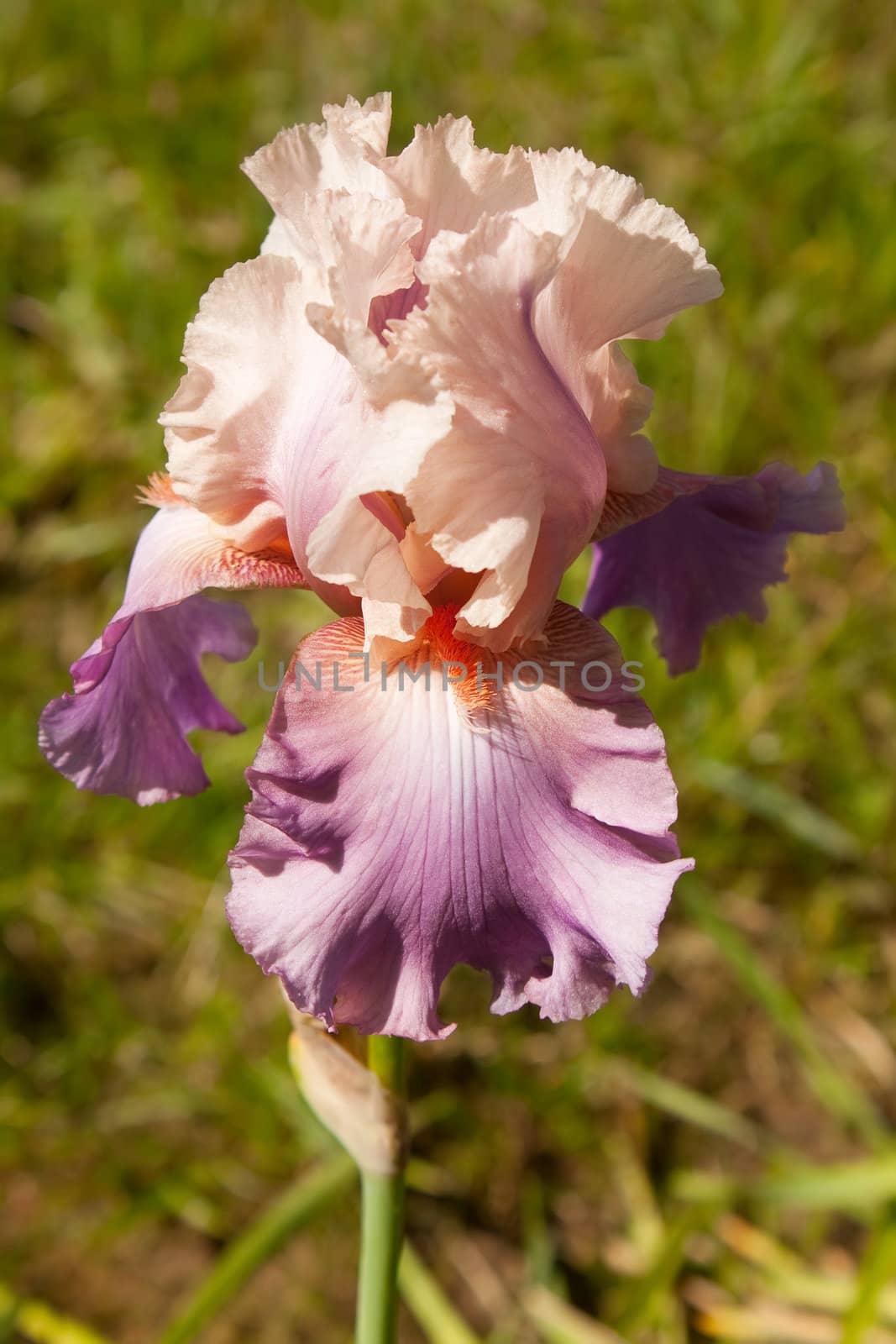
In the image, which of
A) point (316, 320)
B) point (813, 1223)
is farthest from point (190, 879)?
point (316, 320)

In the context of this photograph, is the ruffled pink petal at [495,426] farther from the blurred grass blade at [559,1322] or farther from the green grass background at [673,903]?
the blurred grass blade at [559,1322]

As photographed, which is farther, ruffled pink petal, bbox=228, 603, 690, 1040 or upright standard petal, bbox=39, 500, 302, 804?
upright standard petal, bbox=39, 500, 302, 804

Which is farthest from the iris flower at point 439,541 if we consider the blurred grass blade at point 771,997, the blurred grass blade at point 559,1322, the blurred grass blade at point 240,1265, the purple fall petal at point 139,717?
the blurred grass blade at point 559,1322

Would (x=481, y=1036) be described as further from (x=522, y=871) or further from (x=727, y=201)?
(x=727, y=201)

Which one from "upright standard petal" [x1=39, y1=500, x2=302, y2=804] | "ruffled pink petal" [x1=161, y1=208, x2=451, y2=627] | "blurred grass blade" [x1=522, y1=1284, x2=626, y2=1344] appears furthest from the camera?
"blurred grass blade" [x1=522, y1=1284, x2=626, y2=1344]

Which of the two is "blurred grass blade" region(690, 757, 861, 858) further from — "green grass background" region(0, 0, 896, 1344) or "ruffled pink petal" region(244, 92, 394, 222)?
"ruffled pink petal" region(244, 92, 394, 222)

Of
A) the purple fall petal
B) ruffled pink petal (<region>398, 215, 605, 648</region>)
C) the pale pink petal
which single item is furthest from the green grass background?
the pale pink petal
